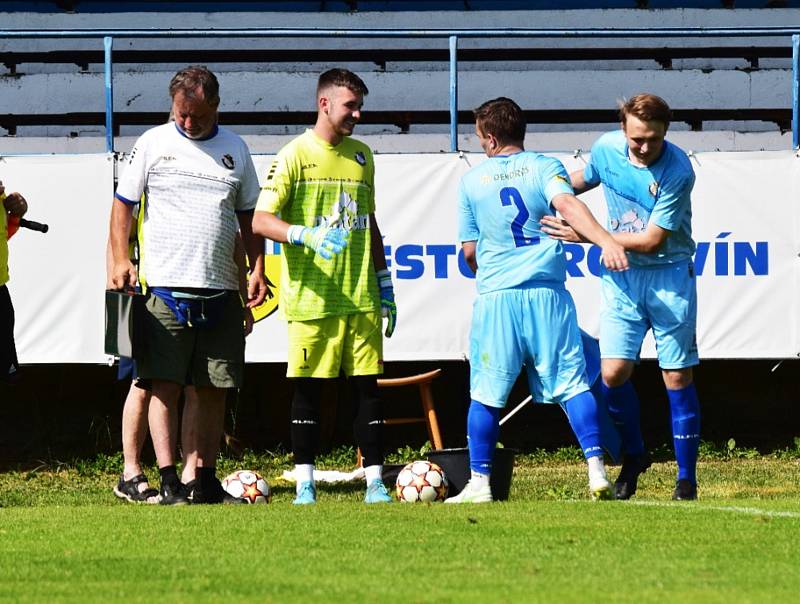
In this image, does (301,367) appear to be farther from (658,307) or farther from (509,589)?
(509,589)

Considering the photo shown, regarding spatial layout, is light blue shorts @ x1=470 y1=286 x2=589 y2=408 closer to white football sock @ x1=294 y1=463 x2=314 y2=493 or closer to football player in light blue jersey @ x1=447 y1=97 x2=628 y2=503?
football player in light blue jersey @ x1=447 y1=97 x2=628 y2=503

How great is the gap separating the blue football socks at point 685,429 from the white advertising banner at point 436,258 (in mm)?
3173

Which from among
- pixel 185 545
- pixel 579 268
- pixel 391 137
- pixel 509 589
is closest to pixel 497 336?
pixel 185 545

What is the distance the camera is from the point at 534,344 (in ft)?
21.4

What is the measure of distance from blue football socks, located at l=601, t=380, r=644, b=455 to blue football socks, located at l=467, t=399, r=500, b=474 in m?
0.79

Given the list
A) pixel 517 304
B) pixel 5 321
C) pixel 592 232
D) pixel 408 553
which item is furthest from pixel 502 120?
pixel 5 321

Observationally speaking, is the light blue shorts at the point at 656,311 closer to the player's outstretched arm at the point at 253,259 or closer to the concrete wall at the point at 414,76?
the player's outstretched arm at the point at 253,259

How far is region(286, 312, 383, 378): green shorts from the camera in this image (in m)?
6.62

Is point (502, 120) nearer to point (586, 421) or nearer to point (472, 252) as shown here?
point (472, 252)

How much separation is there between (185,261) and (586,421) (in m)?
1.99

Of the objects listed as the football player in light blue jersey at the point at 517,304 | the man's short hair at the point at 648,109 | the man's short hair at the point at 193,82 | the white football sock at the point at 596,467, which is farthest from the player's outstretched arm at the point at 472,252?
the man's short hair at the point at 193,82

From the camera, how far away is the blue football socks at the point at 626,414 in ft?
23.3

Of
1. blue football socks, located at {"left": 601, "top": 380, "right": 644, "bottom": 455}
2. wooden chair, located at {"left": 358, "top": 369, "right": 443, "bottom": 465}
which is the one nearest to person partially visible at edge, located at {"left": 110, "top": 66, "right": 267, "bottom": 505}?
blue football socks, located at {"left": 601, "top": 380, "right": 644, "bottom": 455}

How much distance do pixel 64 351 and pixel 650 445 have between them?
4.62 meters
